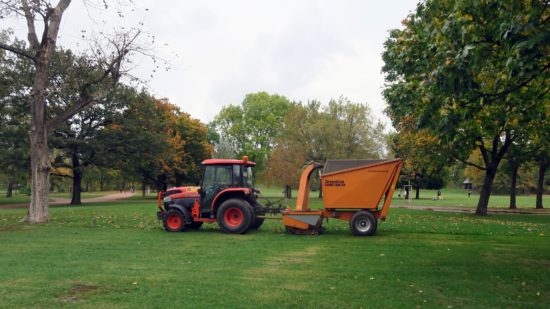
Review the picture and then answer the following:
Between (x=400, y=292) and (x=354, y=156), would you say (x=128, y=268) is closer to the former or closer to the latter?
(x=400, y=292)

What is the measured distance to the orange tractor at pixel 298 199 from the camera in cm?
1369

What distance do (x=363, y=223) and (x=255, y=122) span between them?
184 feet

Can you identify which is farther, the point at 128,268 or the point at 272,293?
the point at 128,268

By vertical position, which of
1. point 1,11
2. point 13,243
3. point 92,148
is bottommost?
point 13,243

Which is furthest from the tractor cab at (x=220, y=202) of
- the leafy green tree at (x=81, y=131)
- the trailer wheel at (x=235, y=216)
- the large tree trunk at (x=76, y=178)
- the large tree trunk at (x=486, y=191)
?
the large tree trunk at (x=76, y=178)

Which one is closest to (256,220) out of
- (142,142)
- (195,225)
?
(195,225)

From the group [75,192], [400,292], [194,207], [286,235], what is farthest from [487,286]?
[75,192]

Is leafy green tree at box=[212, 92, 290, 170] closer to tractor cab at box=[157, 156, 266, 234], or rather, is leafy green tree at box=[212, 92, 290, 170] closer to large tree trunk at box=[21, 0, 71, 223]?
large tree trunk at box=[21, 0, 71, 223]

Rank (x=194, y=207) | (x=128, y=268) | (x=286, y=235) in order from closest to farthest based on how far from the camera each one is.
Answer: (x=128, y=268) → (x=286, y=235) → (x=194, y=207)

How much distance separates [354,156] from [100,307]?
44.2 m

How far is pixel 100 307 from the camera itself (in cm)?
626

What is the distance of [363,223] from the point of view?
14.0 metres

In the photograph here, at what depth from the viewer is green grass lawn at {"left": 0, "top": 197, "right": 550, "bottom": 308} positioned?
6.69 meters

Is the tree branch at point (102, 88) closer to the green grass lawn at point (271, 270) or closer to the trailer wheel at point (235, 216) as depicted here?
the green grass lawn at point (271, 270)
